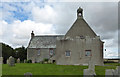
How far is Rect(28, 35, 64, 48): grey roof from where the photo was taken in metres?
42.4

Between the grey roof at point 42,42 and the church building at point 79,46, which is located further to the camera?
the grey roof at point 42,42

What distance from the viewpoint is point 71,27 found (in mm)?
28906

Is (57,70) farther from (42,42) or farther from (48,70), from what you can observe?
(42,42)

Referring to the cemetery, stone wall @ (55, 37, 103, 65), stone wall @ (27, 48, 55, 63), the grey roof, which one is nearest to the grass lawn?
the cemetery

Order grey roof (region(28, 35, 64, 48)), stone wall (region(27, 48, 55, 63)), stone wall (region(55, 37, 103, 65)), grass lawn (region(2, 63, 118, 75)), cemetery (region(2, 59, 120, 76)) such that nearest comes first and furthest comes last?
cemetery (region(2, 59, 120, 76))
grass lawn (region(2, 63, 118, 75))
stone wall (region(55, 37, 103, 65))
stone wall (region(27, 48, 55, 63))
grey roof (region(28, 35, 64, 48))

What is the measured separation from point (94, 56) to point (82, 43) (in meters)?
3.26

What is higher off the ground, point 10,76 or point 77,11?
point 77,11

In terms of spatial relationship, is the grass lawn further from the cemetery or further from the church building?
the church building

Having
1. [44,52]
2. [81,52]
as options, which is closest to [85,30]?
[81,52]

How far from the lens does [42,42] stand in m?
43.6

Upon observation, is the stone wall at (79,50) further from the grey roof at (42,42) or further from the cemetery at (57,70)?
the grey roof at (42,42)

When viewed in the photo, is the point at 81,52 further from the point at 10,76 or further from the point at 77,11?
the point at 10,76

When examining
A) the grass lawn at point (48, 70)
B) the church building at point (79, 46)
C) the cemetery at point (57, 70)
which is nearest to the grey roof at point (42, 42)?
the church building at point (79, 46)

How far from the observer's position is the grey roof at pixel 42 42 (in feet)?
139
